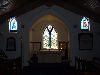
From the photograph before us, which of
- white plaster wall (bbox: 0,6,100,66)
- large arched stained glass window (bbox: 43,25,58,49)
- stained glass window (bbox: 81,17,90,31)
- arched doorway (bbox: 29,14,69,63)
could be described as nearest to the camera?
white plaster wall (bbox: 0,6,100,66)

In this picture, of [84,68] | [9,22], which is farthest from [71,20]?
[84,68]

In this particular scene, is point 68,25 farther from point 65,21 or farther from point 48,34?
point 48,34

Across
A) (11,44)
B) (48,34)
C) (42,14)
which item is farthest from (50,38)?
(11,44)

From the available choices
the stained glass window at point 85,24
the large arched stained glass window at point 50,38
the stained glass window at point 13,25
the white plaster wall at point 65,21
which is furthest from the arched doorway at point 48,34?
the stained glass window at point 85,24

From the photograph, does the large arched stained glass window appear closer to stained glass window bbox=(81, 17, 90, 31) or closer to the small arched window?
stained glass window bbox=(81, 17, 90, 31)

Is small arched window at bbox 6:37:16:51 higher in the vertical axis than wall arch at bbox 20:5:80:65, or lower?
lower

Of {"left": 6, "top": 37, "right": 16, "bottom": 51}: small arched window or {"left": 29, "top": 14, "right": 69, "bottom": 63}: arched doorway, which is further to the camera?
{"left": 29, "top": 14, "right": 69, "bottom": 63}: arched doorway

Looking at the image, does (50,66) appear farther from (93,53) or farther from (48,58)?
(93,53)

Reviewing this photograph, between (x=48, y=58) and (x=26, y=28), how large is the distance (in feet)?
7.52

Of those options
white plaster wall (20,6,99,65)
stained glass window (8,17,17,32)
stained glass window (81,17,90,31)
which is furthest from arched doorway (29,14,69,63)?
stained glass window (81,17,90,31)

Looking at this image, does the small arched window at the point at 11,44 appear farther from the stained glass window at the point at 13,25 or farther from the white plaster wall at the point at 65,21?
the white plaster wall at the point at 65,21

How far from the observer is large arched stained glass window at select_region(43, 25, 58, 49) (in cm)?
1961

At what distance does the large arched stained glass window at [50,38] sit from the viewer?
64.3 feet

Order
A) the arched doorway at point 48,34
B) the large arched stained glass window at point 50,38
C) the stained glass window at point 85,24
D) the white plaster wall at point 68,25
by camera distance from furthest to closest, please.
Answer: the large arched stained glass window at point 50,38 → the arched doorway at point 48,34 → the stained glass window at point 85,24 → the white plaster wall at point 68,25
